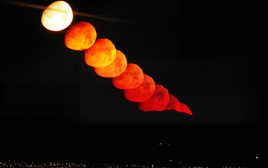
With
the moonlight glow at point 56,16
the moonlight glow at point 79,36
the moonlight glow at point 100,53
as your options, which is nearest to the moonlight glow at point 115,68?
the moonlight glow at point 100,53

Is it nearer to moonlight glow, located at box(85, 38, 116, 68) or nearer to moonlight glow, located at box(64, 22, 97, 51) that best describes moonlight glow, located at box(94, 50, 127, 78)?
moonlight glow, located at box(85, 38, 116, 68)

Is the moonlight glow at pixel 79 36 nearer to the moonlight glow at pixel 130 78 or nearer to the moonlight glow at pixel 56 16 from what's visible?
the moonlight glow at pixel 56 16

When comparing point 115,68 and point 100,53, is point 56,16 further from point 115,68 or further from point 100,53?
point 115,68

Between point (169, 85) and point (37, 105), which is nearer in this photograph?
point (169, 85)

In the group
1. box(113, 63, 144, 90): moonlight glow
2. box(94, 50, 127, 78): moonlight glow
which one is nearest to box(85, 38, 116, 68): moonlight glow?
box(94, 50, 127, 78): moonlight glow

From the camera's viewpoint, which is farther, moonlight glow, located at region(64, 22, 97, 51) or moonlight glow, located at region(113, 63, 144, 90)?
moonlight glow, located at region(113, 63, 144, 90)

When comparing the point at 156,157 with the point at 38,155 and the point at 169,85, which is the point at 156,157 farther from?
the point at 38,155

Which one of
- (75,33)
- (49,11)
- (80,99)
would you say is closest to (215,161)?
(80,99)

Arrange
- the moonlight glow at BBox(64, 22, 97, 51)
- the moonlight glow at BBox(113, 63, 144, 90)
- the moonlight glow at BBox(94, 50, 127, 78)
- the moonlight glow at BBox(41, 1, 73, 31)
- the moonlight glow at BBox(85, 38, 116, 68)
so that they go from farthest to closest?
the moonlight glow at BBox(113, 63, 144, 90) < the moonlight glow at BBox(94, 50, 127, 78) < the moonlight glow at BBox(85, 38, 116, 68) < the moonlight glow at BBox(64, 22, 97, 51) < the moonlight glow at BBox(41, 1, 73, 31)
